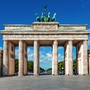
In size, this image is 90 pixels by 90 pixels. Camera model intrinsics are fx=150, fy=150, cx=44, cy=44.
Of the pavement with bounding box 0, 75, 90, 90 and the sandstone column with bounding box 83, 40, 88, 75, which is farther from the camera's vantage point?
the sandstone column with bounding box 83, 40, 88, 75

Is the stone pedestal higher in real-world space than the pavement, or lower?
higher

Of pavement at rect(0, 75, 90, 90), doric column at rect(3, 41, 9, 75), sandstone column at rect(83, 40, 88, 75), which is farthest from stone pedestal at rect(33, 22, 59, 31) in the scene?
pavement at rect(0, 75, 90, 90)

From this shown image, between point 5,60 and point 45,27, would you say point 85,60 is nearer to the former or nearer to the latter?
point 45,27

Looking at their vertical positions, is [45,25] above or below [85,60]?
above

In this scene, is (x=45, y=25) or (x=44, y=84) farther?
(x=45, y=25)

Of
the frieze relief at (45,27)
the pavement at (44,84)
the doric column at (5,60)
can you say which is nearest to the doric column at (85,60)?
the frieze relief at (45,27)

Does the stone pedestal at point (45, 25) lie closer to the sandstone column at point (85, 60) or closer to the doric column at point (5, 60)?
the sandstone column at point (85, 60)

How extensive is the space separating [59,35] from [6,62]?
2095cm

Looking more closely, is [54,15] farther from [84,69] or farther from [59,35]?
[84,69]

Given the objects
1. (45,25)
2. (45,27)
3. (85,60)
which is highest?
(45,25)

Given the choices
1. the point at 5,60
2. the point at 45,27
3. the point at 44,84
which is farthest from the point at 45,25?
the point at 44,84

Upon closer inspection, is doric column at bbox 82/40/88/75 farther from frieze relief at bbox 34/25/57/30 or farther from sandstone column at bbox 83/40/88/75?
frieze relief at bbox 34/25/57/30

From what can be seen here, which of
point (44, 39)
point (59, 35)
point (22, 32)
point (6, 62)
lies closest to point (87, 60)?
point (59, 35)

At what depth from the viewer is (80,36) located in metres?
53.2
